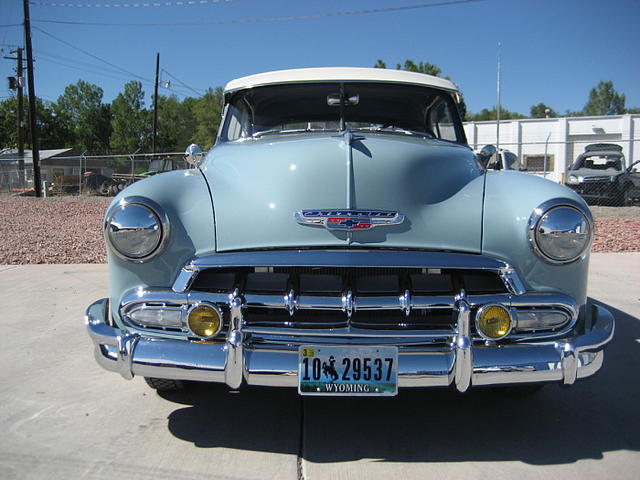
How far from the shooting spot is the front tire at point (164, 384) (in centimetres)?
275

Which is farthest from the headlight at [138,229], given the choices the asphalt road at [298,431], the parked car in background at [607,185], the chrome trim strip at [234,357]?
the parked car in background at [607,185]

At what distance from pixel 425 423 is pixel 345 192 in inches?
45.3

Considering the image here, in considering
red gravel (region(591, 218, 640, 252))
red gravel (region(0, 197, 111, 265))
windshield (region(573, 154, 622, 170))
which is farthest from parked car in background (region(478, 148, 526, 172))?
windshield (region(573, 154, 622, 170))

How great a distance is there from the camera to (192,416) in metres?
2.65

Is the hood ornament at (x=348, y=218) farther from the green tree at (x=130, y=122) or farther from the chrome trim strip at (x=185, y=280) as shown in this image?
the green tree at (x=130, y=122)

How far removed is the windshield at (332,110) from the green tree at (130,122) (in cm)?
6369

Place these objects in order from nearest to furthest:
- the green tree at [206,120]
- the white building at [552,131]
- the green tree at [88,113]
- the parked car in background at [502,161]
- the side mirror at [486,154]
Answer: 1. the side mirror at [486,154]
2. the parked car in background at [502,161]
3. the white building at [552,131]
4. the green tree at [206,120]
5. the green tree at [88,113]

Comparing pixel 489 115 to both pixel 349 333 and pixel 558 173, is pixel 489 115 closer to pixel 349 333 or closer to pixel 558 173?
pixel 558 173

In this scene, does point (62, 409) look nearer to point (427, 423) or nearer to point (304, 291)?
point (304, 291)

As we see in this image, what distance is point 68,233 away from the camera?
30.0 feet

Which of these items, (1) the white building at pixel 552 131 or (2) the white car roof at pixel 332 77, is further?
(1) the white building at pixel 552 131

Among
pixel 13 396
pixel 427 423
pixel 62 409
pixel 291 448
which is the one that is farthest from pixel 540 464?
pixel 13 396

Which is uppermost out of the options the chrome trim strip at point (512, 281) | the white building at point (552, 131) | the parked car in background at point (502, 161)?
the white building at point (552, 131)

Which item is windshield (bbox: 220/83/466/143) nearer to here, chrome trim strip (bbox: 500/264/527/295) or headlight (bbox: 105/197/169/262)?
headlight (bbox: 105/197/169/262)
